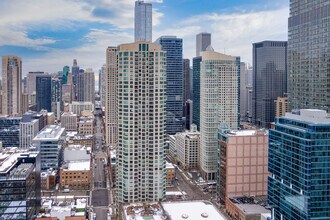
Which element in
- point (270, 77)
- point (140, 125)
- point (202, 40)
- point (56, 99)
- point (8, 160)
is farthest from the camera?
point (56, 99)

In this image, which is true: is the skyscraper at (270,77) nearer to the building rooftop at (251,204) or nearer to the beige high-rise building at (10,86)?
the building rooftop at (251,204)

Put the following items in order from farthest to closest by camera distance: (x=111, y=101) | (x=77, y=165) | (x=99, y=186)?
(x=111, y=101) → (x=77, y=165) → (x=99, y=186)

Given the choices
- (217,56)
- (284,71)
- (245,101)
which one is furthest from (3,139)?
(245,101)

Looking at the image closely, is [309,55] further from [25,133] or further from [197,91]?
[25,133]

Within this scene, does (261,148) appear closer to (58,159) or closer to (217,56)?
(217,56)

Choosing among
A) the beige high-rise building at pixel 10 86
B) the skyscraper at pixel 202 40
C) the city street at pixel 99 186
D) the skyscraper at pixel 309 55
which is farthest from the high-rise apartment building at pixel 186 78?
the skyscraper at pixel 309 55

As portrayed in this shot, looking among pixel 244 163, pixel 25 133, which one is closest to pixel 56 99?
pixel 25 133

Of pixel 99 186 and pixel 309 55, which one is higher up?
pixel 309 55
